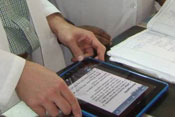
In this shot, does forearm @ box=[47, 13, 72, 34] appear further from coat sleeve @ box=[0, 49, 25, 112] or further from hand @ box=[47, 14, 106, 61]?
coat sleeve @ box=[0, 49, 25, 112]

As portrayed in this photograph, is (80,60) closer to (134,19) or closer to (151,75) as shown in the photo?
(151,75)

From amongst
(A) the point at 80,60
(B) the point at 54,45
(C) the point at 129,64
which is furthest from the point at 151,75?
(B) the point at 54,45

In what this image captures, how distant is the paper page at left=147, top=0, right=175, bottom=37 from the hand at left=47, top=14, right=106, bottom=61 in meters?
0.21

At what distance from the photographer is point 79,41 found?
0.92 m

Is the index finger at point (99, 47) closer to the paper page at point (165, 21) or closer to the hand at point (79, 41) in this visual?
the hand at point (79, 41)

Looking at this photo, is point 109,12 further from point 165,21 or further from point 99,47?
point 99,47

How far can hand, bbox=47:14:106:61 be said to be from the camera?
845mm

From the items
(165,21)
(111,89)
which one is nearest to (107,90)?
(111,89)

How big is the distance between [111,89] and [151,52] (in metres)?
0.22

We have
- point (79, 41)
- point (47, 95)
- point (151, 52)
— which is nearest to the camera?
point (47, 95)

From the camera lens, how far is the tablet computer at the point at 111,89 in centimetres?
60

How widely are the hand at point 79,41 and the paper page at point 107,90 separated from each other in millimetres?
132

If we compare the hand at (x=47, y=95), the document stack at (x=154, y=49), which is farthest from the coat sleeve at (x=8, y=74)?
the document stack at (x=154, y=49)

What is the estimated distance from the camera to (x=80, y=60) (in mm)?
787
